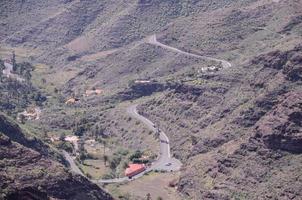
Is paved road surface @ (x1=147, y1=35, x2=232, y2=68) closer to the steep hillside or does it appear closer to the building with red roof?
the steep hillside

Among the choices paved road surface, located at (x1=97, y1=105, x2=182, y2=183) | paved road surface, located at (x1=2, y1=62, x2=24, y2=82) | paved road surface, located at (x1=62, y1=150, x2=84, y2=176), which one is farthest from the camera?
paved road surface, located at (x1=2, y1=62, x2=24, y2=82)

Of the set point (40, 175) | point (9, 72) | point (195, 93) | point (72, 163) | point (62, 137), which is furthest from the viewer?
point (9, 72)

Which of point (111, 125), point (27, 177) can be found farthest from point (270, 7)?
point (27, 177)

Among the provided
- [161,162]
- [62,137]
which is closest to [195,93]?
[161,162]

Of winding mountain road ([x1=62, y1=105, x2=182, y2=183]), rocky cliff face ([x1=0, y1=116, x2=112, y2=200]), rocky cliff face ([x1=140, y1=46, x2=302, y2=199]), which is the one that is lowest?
winding mountain road ([x1=62, y1=105, x2=182, y2=183])

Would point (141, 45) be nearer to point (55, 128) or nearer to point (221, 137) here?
point (55, 128)

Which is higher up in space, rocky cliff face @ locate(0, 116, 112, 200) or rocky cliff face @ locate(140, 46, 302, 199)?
rocky cliff face @ locate(0, 116, 112, 200)

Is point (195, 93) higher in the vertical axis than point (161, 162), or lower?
higher

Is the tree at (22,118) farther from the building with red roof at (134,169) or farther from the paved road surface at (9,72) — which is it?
the paved road surface at (9,72)

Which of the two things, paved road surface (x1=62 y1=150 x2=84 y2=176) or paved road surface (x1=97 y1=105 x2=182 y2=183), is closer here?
paved road surface (x1=62 y1=150 x2=84 y2=176)

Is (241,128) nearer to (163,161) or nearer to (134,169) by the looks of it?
(163,161)

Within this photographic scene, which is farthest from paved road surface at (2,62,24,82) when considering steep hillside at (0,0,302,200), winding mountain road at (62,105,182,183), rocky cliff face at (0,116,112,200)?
rocky cliff face at (0,116,112,200)
